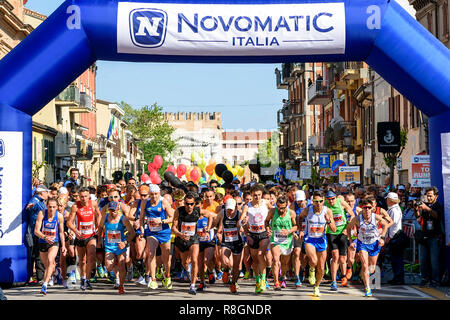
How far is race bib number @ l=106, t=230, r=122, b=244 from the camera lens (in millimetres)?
13875

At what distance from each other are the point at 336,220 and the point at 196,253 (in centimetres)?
260

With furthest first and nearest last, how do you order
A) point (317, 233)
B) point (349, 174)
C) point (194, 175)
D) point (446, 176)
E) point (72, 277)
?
point (194, 175)
point (349, 174)
point (72, 277)
point (446, 176)
point (317, 233)

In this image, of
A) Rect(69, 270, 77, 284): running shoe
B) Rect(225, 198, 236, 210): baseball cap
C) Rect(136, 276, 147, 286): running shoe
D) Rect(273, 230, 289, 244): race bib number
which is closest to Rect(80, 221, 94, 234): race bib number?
Rect(69, 270, 77, 284): running shoe

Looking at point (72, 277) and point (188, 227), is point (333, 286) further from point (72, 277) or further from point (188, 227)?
point (72, 277)

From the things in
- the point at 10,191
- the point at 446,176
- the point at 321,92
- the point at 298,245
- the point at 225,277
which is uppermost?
the point at 321,92

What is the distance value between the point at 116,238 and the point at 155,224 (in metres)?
0.73

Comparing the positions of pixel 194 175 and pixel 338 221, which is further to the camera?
pixel 194 175

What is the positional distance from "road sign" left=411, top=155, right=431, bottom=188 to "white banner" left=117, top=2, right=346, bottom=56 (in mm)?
5297

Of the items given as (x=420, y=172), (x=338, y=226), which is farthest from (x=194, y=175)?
(x=338, y=226)

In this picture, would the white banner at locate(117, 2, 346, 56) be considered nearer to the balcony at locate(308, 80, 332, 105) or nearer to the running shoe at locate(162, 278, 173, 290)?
the running shoe at locate(162, 278, 173, 290)

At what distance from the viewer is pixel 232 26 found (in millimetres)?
14766

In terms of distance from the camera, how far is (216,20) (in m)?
14.7
